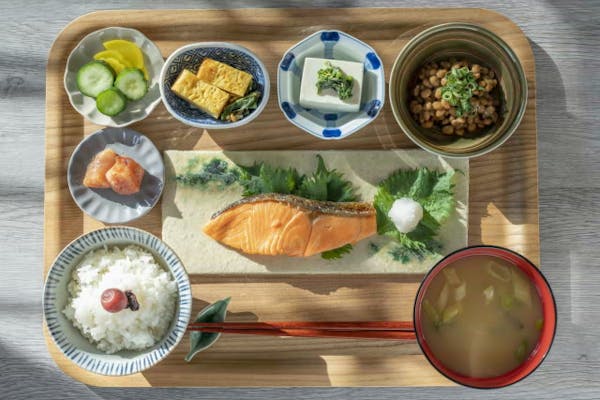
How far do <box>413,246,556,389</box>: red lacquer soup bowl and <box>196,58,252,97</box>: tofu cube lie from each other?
1.06 m

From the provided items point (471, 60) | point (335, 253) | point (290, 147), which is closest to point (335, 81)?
point (290, 147)

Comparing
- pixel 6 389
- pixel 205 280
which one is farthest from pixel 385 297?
pixel 6 389

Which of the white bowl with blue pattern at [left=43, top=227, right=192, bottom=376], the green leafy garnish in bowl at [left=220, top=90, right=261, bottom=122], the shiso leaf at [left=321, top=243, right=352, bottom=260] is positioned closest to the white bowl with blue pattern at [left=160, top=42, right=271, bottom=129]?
the green leafy garnish in bowl at [left=220, top=90, right=261, bottom=122]

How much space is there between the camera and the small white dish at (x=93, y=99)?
2.59 metres

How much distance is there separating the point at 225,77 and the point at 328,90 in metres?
0.43

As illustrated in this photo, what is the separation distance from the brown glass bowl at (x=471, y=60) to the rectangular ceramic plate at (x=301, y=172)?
0.14 meters

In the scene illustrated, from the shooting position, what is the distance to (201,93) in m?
2.54

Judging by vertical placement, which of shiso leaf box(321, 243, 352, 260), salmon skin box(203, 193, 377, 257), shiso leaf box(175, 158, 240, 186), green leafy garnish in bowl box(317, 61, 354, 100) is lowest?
shiso leaf box(321, 243, 352, 260)

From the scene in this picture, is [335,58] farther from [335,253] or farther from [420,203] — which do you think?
[335,253]

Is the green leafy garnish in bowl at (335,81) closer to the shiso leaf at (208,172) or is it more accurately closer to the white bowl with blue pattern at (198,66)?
the white bowl with blue pattern at (198,66)

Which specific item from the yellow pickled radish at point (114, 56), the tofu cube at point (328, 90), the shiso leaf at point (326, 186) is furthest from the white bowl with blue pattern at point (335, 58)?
the yellow pickled radish at point (114, 56)

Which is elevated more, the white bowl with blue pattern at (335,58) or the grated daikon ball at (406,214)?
the white bowl with blue pattern at (335,58)

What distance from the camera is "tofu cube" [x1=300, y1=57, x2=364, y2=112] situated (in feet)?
8.27

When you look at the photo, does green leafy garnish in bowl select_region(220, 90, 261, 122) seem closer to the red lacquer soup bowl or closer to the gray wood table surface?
the gray wood table surface
